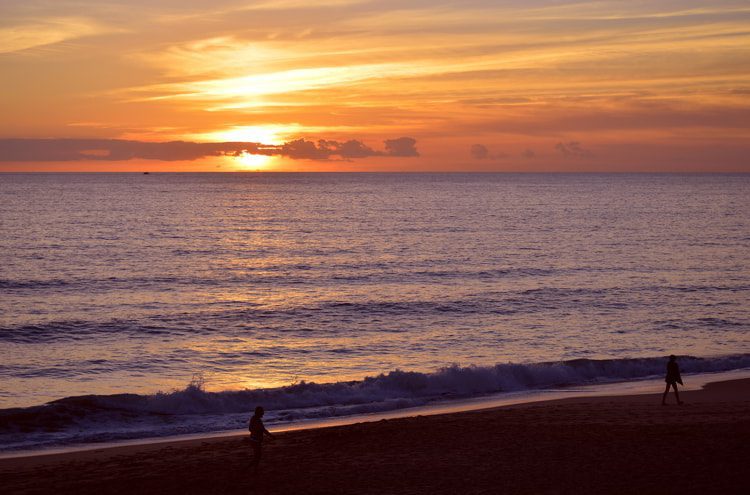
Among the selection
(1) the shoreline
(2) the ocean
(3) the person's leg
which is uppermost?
(2) the ocean

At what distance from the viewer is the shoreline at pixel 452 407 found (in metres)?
22.1

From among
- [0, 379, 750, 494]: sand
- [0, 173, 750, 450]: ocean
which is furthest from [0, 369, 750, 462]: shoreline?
[0, 379, 750, 494]: sand

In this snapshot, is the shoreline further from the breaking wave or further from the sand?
the sand

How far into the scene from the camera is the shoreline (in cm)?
2209

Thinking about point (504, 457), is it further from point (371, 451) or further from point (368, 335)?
point (368, 335)

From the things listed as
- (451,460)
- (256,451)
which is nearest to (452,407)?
(451,460)

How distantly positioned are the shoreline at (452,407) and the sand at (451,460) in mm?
970

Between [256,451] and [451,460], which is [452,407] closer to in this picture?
[451,460]

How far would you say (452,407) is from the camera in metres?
26.8

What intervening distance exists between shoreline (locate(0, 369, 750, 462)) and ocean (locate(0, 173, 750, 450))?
2.10 ft

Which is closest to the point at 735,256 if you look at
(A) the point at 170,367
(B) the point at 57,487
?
(A) the point at 170,367

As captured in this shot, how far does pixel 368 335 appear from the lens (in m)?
37.8

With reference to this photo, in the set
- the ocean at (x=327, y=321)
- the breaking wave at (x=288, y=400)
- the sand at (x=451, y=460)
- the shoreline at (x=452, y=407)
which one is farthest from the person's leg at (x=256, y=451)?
the ocean at (x=327, y=321)

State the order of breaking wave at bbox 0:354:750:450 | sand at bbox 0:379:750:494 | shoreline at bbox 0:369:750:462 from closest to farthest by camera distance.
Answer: sand at bbox 0:379:750:494 → shoreline at bbox 0:369:750:462 → breaking wave at bbox 0:354:750:450
